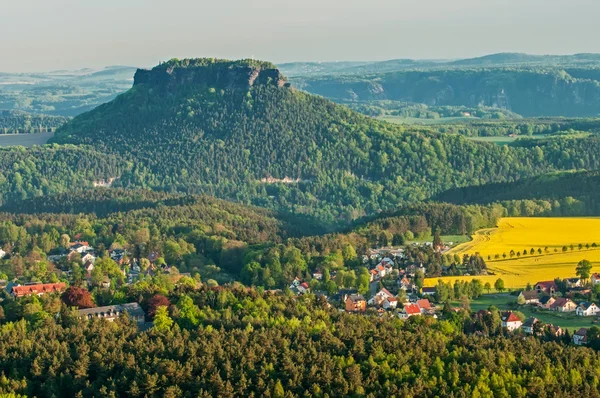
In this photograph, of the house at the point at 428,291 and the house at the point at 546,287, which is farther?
the house at the point at 428,291

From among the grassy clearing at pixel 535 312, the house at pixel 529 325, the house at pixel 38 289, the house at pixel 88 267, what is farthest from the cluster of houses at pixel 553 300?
the house at pixel 88 267

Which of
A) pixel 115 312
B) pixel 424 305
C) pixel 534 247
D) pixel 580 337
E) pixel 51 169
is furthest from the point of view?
pixel 51 169

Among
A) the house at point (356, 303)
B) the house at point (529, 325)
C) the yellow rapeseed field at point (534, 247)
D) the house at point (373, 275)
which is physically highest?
the house at point (529, 325)

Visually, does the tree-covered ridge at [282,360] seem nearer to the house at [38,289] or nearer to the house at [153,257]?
the house at [38,289]

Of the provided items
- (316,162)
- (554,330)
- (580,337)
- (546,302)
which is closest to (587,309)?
(546,302)

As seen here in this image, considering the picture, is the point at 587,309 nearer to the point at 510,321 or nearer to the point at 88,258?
the point at 510,321

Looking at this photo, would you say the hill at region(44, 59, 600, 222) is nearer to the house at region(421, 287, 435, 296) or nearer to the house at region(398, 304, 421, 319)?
the house at region(421, 287, 435, 296)
